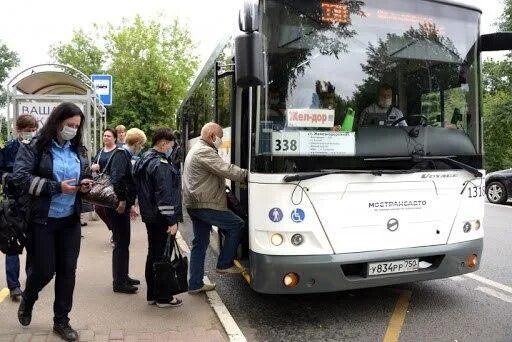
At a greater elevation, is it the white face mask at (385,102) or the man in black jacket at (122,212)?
the white face mask at (385,102)

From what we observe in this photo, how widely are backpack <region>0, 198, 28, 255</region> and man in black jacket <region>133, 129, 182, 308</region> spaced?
1.17 m

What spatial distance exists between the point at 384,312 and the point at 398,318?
198 mm

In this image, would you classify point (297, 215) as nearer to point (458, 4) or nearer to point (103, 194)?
point (103, 194)

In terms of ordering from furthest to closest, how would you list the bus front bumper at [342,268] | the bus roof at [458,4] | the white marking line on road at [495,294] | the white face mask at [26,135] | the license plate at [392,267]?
1. the white marking line on road at [495,294]
2. the white face mask at [26,135]
3. the bus roof at [458,4]
4. the license plate at [392,267]
5. the bus front bumper at [342,268]

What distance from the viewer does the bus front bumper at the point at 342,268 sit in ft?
14.7

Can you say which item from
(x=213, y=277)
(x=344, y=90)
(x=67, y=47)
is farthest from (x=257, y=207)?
(x=67, y=47)

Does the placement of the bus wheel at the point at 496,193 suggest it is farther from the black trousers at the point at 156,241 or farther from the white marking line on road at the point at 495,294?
the black trousers at the point at 156,241

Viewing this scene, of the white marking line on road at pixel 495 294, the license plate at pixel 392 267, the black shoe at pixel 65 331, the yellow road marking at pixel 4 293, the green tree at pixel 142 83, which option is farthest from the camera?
the green tree at pixel 142 83

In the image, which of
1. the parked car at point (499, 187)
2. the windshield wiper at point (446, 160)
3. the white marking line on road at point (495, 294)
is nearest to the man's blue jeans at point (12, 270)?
the windshield wiper at point (446, 160)

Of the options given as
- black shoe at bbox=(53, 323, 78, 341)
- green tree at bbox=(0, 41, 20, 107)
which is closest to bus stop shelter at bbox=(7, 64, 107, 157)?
black shoe at bbox=(53, 323, 78, 341)

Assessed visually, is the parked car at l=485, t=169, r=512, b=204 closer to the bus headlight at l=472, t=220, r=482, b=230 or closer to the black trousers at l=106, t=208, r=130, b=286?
the bus headlight at l=472, t=220, r=482, b=230

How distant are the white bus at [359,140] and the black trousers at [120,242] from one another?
56.3 inches

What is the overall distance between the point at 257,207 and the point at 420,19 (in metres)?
2.37

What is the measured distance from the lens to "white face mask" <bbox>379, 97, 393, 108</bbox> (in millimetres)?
4828
